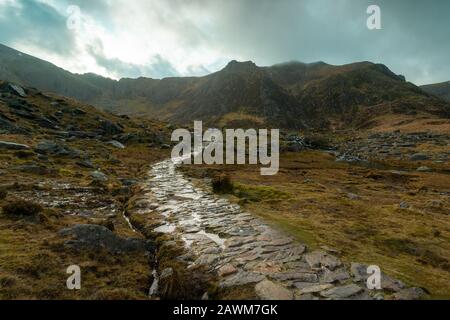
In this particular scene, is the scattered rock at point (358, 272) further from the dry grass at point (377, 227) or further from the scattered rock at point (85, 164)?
the scattered rock at point (85, 164)

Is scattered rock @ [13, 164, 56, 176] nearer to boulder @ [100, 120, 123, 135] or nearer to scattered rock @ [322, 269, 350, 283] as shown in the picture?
scattered rock @ [322, 269, 350, 283]

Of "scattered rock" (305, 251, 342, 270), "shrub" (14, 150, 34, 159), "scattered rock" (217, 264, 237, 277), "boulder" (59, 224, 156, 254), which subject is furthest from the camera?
"shrub" (14, 150, 34, 159)

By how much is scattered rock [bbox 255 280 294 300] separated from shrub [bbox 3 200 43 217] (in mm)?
16063

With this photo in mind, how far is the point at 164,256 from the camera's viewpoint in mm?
17156

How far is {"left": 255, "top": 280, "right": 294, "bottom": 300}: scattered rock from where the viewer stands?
11.9m

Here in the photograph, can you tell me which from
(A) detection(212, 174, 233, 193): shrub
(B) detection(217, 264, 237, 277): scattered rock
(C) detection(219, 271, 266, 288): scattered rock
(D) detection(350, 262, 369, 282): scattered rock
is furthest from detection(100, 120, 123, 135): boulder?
(D) detection(350, 262, 369, 282): scattered rock

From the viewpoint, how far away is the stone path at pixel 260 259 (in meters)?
12.4

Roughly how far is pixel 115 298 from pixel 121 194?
2134 cm

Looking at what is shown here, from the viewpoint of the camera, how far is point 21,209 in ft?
70.0

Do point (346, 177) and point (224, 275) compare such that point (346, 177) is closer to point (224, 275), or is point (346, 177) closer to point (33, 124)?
point (224, 275)

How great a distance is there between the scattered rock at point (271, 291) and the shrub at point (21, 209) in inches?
632
